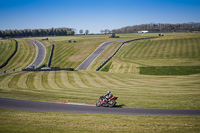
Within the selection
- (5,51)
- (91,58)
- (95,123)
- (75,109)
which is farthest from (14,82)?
(5,51)

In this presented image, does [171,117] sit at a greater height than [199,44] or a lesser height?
lesser

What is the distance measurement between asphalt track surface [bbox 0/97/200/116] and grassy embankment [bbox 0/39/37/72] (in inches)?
2273

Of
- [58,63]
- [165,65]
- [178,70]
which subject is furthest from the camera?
[58,63]

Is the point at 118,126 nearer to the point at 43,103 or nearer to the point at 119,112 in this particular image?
the point at 119,112

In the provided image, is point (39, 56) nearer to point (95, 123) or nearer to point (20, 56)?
point (20, 56)

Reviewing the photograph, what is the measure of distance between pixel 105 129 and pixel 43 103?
1178 centimetres

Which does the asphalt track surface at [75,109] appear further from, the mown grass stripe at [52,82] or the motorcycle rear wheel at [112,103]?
the mown grass stripe at [52,82]

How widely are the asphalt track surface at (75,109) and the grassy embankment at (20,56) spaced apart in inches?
2273

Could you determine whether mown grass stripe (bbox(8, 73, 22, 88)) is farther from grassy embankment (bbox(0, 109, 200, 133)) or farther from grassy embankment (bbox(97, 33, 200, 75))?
grassy embankment (bbox(97, 33, 200, 75))

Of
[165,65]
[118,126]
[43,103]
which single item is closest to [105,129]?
[118,126]

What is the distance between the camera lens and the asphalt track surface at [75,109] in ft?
60.8

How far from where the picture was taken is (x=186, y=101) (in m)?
22.1

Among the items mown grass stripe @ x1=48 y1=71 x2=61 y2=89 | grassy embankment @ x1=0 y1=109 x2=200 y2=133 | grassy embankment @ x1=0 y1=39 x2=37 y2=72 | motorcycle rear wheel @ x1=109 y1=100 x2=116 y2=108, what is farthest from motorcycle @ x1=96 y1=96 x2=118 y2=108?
grassy embankment @ x1=0 y1=39 x2=37 y2=72

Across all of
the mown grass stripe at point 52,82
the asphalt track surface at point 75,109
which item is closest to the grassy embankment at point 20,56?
the mown grass stripe at point 52,82
